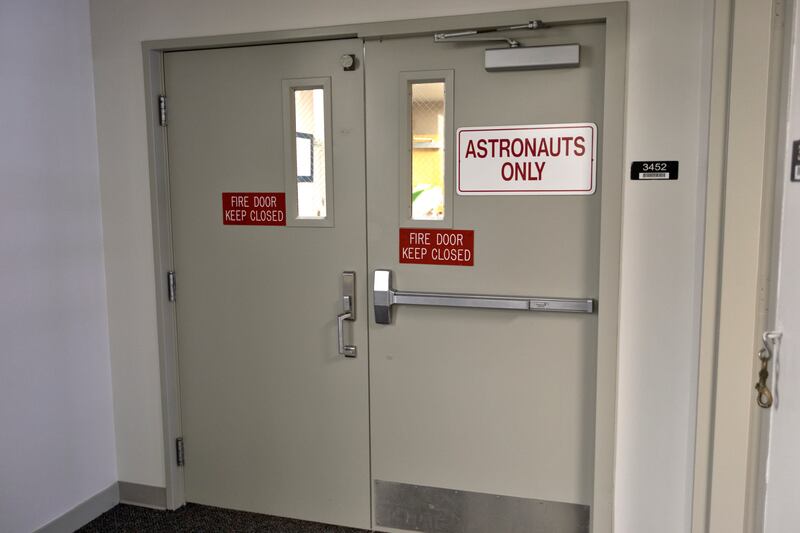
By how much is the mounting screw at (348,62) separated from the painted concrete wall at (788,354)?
4.82 feet

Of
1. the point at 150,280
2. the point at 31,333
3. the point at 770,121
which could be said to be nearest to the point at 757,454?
the point at 770,121

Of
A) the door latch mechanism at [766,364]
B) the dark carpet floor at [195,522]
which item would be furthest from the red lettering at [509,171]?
the dark carpet floor at [195,522]

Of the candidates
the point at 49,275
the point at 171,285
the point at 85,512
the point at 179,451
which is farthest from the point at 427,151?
the point at 85,512

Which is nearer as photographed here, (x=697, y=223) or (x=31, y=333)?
(x=697, y=223)

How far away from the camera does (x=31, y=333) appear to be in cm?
265

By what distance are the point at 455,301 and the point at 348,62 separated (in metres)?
1.02

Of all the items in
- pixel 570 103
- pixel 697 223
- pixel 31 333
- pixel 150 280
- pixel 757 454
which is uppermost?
pixel 570 103

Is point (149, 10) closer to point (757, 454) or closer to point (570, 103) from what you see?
point (570, 103)

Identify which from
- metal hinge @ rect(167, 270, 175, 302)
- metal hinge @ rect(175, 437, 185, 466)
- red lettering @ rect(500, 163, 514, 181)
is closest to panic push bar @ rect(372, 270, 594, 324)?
red lettering @ rect(500, 163, 514, 181)

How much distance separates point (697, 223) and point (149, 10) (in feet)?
7.62

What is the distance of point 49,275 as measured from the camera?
2717 millimetres

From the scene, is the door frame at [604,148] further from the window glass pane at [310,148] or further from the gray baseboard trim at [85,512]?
the gray baseboard trim at [85,512]

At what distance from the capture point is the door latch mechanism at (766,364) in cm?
188

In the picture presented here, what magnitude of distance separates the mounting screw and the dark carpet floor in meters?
1.90
